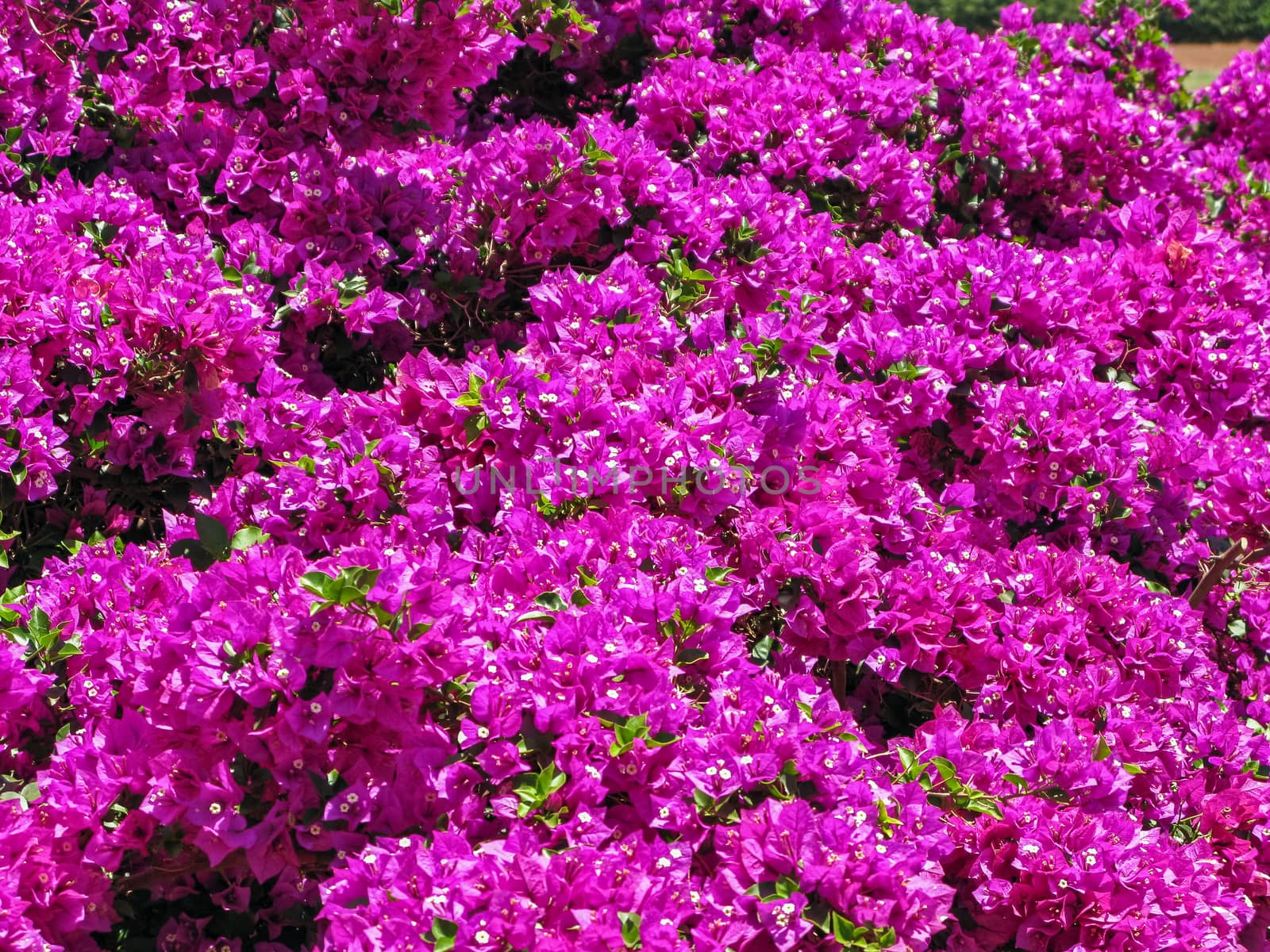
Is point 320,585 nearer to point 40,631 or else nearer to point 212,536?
point 212,536

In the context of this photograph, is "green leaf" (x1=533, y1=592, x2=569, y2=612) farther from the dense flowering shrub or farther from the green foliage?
the green foliage

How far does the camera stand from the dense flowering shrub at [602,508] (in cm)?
230

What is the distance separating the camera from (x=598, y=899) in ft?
7.07

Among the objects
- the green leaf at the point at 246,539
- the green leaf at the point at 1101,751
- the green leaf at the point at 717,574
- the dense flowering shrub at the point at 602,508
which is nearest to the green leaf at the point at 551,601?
the dense flowering shrub at the point at 602,508

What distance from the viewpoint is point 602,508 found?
3.02 meters

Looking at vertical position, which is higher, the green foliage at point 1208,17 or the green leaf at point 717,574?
the green leaf at point 717,574

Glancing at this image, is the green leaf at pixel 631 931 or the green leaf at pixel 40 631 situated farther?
the green leaf at pixel 40 631

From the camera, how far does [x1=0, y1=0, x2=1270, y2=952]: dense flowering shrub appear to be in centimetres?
230

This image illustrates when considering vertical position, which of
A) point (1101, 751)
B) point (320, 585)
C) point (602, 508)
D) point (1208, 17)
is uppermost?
point (320, 585)

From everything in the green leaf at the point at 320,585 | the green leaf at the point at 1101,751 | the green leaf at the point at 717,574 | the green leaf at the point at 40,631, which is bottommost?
the green leaf at the point at 1101,751

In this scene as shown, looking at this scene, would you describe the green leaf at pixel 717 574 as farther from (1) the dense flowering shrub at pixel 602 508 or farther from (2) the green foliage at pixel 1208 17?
(2) the green foliage at pixel 1208 17

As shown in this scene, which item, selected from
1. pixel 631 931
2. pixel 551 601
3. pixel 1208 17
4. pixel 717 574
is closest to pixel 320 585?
pixel 551 601

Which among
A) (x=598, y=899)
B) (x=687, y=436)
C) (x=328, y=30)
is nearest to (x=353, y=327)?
Answer: (x=328, y=30)

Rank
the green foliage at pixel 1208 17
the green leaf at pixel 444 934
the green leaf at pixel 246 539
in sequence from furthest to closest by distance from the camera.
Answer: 1. the green foliage at pixel 1208 17
2. the green leaf at pixel 246 539
3. the green leaf at pixel 444 934
